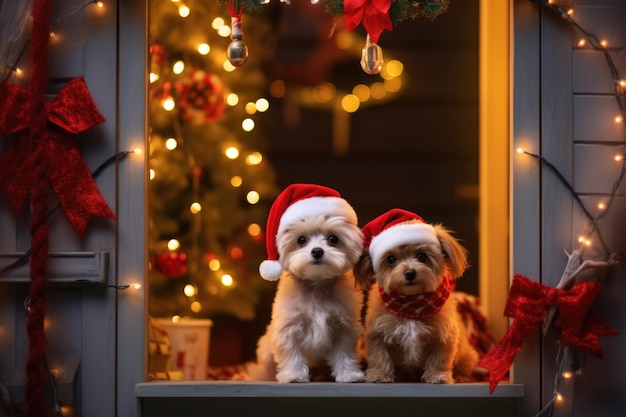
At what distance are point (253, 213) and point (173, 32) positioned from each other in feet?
3.16

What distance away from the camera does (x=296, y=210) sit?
239 centimetres

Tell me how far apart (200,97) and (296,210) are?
4.14 ft

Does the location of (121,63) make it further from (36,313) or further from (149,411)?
(149,411)

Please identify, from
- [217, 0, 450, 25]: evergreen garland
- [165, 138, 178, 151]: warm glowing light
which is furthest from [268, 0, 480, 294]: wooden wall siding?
[217, 0, 450, 25]: evergreen garland

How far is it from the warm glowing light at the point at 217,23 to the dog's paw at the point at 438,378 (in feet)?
5.98

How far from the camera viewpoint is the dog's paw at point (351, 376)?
2396 mm

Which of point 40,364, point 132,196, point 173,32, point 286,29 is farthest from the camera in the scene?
point 286,29

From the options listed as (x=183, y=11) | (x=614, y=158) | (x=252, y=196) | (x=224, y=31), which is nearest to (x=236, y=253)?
(x=252, y=196)

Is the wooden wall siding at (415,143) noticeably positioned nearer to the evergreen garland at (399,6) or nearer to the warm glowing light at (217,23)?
the warm glowing light at (217,23)

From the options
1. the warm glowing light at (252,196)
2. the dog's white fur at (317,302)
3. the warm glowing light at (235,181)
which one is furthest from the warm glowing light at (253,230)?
the dog's white fur at (317,302)

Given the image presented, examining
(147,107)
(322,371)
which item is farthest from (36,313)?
(322,371)

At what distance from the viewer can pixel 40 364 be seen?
7.57 ft

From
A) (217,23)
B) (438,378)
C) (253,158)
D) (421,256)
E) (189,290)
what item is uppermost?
(217,23)

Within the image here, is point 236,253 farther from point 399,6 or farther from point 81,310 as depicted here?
point 399,6
